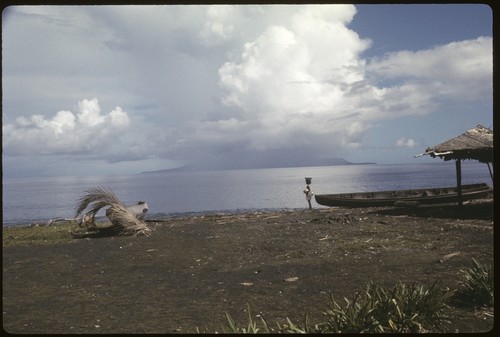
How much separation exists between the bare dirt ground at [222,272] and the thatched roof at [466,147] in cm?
403

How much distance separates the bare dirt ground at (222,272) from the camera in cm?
725

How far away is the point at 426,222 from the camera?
17875 millimetres

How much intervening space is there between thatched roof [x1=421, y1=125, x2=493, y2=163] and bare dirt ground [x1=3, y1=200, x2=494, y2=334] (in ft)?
13.2

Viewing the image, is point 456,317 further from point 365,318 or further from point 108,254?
point 108,254

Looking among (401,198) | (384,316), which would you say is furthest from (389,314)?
(401,198)

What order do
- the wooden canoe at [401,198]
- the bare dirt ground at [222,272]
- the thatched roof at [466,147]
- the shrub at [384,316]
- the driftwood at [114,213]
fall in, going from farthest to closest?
1. the wooden canoe at [401,198]
2. the thatched roof at [466,147]
3. the driftwood at [114,213]
4. the bare dirt ground at [222,272]
5. the shrub at [384,316]

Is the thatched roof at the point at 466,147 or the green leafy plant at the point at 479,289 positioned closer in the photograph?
the green leafy plant at the point at 479,289

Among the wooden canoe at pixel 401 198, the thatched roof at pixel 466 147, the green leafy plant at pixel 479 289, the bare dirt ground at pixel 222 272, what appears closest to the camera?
the green leafy plant at pixel 479 289

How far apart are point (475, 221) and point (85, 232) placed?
17.4 metres

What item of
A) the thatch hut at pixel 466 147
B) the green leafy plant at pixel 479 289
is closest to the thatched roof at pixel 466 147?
the thatch hut at pixel 466 147

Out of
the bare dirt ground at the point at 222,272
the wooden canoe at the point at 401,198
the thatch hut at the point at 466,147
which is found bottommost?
the bare dirt ground at the point at 222,272

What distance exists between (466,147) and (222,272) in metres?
15.9

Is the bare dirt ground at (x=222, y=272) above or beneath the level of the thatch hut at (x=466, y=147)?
beneath

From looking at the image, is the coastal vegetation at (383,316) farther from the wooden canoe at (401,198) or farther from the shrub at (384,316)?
the wooden canoe at (401,198)
